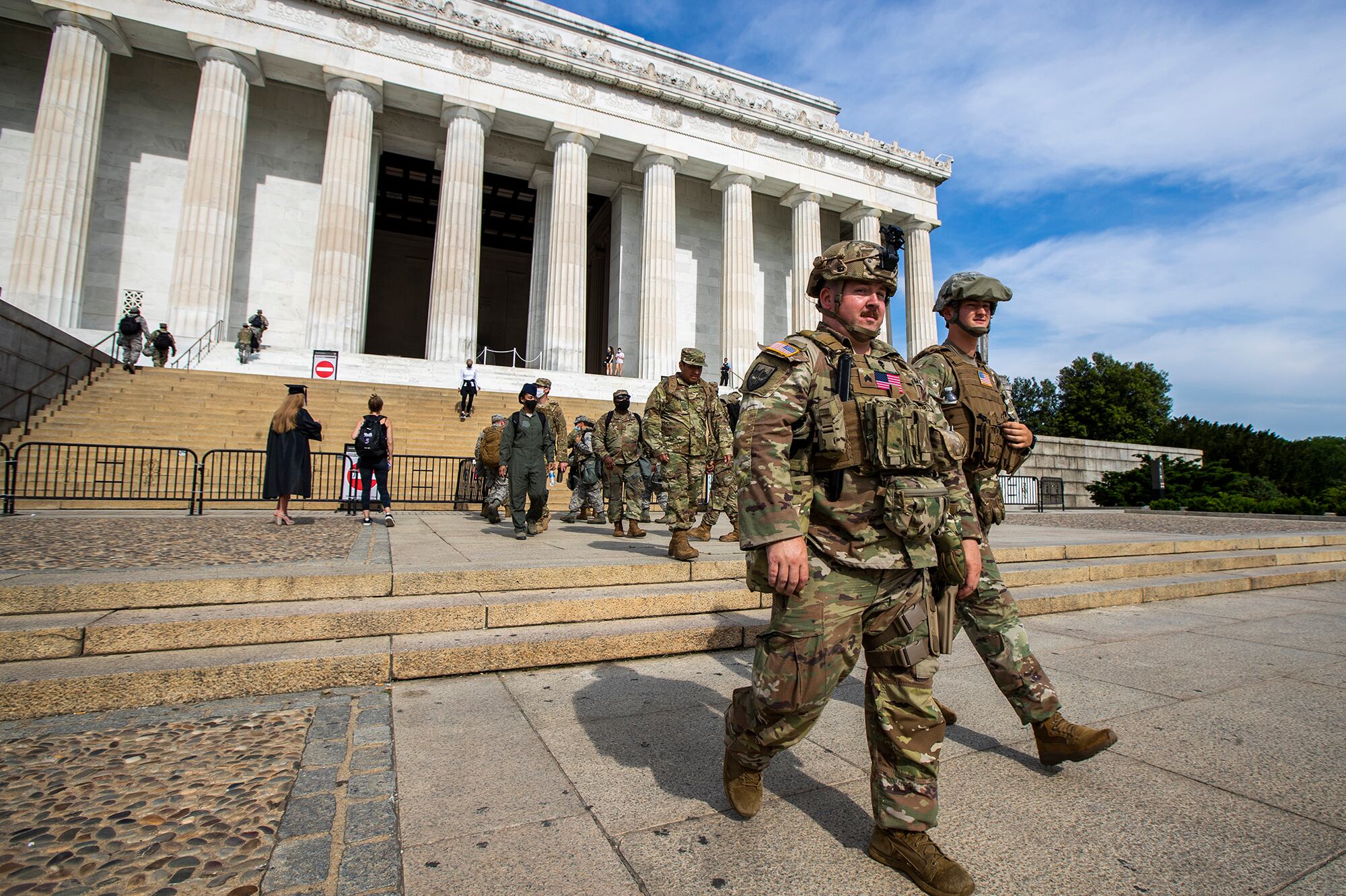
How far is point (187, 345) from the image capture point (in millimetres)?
20312

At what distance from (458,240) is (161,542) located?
64.8 ft

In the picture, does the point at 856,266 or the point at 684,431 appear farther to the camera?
the point at 684,431

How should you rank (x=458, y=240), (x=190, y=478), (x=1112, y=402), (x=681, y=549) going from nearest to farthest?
(x=681, y=549), (x=190, y=478), (x=458, y=240), (x=1112, y=402)

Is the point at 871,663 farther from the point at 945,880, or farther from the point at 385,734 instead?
the point at 385,734

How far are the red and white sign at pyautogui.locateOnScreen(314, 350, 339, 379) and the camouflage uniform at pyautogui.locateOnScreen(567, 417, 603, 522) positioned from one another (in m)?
12.5

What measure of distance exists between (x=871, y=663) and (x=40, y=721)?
3.88 m

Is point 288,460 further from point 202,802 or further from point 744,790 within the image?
point 744,790

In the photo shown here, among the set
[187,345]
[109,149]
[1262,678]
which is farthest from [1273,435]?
[109,149]

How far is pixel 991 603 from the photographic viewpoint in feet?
9.99

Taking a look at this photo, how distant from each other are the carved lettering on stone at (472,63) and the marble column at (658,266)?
22.7ft

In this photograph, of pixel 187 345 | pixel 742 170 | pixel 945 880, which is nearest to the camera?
pixel 945 880

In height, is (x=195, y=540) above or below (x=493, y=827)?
above

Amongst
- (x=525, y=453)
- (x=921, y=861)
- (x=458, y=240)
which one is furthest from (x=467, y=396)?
(x=921, y=861)

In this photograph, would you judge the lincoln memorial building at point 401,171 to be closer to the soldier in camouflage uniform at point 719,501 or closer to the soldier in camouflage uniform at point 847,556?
the soldier in camouflage uniform at point 719,501
